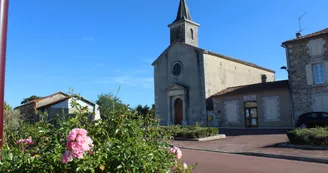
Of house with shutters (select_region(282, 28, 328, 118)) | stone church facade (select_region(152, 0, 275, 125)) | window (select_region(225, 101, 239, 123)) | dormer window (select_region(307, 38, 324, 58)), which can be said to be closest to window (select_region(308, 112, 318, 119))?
house with shutters (select_region(282, 28, 328, 118))

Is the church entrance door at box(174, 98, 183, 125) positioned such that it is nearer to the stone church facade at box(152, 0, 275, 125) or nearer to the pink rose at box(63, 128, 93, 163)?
the stone church facade at box(152, 0, 275, 125)

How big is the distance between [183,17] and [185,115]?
40.9 feet

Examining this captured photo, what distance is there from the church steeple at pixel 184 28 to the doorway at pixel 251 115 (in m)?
12.3


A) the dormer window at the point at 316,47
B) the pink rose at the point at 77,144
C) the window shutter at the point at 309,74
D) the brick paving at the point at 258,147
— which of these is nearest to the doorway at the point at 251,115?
the window shutter at the point at 309,74

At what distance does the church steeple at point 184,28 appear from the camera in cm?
3366

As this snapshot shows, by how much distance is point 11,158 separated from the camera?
293cm

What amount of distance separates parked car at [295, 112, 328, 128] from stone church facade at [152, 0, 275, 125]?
10.2 m

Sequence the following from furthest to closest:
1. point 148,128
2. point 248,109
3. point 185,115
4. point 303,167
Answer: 1. point 185,115
2. point 248,109
3. point 303,167
4. point 148,128

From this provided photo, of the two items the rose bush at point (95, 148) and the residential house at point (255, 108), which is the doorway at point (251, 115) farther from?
the rose bush at point (95, 148)

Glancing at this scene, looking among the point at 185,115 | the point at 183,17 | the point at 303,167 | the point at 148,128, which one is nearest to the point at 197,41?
the point at 183,17

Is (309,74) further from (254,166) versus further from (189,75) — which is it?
(254,166)

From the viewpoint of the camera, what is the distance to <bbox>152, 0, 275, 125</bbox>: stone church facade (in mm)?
28547

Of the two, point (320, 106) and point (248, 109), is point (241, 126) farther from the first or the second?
point (320, 106)

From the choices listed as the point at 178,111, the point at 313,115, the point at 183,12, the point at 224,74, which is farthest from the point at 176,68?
the point at 313,115
